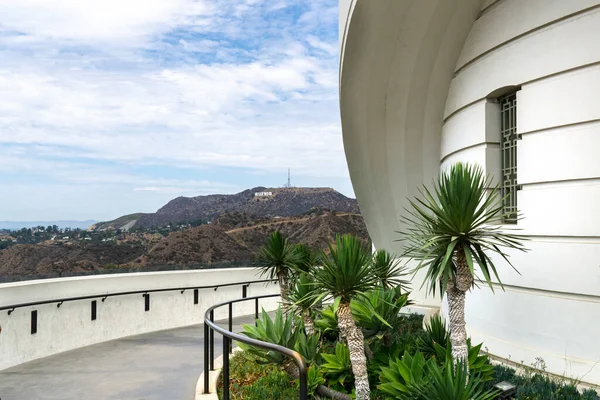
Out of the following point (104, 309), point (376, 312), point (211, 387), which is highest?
point (376, 312)

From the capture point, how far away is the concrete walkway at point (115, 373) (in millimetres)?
7062

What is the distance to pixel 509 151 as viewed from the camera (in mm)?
7082

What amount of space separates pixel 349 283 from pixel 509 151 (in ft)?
10.0

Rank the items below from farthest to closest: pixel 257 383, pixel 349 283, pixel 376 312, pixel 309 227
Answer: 1. pixel 309 227
2. pixel 257 383
3. pixel 376 312
4. pixel 349 283

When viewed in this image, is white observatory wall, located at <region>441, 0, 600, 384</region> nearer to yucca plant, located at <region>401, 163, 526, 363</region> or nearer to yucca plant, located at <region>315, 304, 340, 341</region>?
yucca plant, located at <region>401, 163, 526, 363</region>

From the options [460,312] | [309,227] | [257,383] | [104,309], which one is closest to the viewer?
[460,312]

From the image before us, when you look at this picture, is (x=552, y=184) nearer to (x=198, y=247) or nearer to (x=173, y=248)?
(x=173, y=248)

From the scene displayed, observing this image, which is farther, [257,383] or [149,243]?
[149,243]

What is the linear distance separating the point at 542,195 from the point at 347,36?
165 inches

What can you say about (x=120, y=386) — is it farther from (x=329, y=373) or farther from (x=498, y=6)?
(x=498, y=6)

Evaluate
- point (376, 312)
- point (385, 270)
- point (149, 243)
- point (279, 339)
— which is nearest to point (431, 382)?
point (376, 312)

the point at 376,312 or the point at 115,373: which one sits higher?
the point at 376,312

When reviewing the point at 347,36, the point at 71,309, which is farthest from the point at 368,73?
the point at 71,309

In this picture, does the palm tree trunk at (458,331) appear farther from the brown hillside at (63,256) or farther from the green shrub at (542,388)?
the brown hillside at (63,256)
